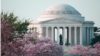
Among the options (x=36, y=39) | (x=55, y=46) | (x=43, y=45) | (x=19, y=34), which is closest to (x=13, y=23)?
(x=19, y=34)

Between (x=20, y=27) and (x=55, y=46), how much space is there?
22.1 meters

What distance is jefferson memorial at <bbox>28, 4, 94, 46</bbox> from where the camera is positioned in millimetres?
188000

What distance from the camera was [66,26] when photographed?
18850 centimetres

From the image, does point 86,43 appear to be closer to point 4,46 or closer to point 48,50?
point 48,50

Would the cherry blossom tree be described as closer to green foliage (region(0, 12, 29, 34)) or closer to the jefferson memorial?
green foliage (region(0, 12, 29, 34))

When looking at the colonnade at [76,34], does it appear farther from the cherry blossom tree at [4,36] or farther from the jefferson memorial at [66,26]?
the cherry blossom tree at [4,36]

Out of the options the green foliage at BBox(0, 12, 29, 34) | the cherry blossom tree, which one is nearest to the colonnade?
the green foliage at BBox(0, 12, 29, 34)

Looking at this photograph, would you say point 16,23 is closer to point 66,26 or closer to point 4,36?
point 4,36

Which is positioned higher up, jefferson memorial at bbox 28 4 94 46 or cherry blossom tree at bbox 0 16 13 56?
cherry blossom tree at bbox 0 16 13 56

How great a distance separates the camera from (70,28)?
18912 centimetres

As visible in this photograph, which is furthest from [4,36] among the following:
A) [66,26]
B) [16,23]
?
[66,26]

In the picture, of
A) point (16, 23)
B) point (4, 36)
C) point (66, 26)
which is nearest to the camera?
point (4, 36)

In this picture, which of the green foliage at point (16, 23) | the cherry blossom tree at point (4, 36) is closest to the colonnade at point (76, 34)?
the green foliage at point (16, 23)

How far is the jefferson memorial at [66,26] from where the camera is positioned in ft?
617
